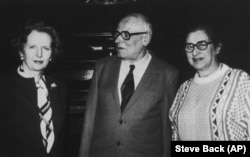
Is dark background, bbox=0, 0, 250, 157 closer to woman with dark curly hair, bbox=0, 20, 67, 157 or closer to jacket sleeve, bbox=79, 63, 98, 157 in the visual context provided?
jacket sleeve, bbox=79, 63, 98, 157

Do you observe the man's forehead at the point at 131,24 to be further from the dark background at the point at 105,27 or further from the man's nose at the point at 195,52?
the dark background at the point at 105,27

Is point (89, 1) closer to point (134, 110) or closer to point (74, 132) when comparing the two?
point (74, 132)

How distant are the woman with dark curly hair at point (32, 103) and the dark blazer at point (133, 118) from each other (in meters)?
0.25

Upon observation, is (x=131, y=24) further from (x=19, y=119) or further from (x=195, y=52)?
(x=19, y=119)

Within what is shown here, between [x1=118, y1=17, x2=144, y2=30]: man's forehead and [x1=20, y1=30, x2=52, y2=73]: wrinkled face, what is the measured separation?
59 centimetres

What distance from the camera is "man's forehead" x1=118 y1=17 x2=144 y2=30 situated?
8.25 feet

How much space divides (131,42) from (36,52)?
0.70m

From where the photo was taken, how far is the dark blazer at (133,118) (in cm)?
238

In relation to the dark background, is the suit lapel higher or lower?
lower

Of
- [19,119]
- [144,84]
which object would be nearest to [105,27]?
[144,84]

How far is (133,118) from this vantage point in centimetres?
238

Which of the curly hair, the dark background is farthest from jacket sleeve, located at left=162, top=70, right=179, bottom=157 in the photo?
the dark background

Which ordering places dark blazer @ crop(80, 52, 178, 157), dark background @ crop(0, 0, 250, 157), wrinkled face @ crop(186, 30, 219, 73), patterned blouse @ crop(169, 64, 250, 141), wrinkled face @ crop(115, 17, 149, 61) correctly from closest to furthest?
patterned blouse @ crop(169, 64, 250, 141), wrinkled face @ crop(186, 30, 219, 73), dark blazer @ crop(80, 52, 178, 157), wrinkled face @ crop(115, 17, 149, 61), dark background @ crop(0, 0, 250, 157)

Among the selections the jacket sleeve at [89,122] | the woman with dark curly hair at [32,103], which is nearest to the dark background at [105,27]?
the jacket sleeve at [89,122]
